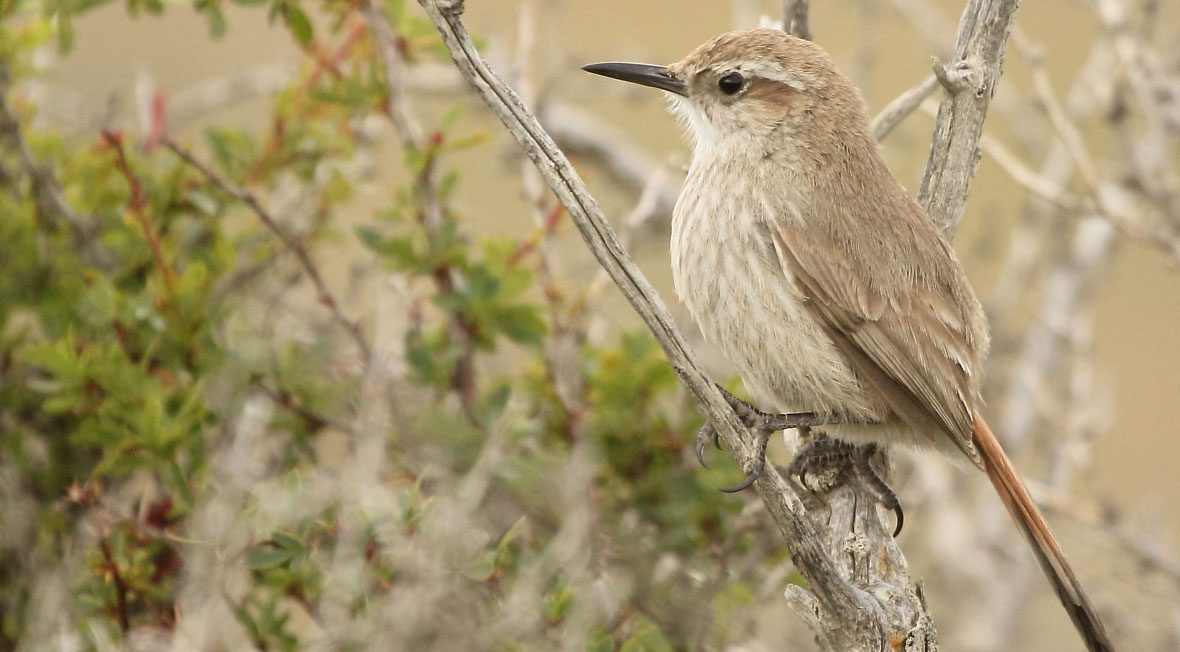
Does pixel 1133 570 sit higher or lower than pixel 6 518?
lower

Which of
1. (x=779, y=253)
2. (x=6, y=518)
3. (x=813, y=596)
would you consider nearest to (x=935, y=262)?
(x=779, y=253)

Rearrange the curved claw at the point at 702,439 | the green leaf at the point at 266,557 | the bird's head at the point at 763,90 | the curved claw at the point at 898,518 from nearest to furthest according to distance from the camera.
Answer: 1. the green leaf at the point at 266,557
2. the curved claw at the point at 898,518
3. the curved claw at the point at 702,439
4. the bird's head at the point at 763,90

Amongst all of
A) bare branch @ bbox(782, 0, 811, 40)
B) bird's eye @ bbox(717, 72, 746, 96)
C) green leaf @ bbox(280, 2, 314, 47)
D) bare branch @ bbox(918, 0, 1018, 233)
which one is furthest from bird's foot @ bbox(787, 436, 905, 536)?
green leaf @ bbox(280, 2, 314, 47)

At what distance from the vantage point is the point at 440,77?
5.65 m

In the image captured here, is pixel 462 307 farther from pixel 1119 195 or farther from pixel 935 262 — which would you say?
pixel 1119 195

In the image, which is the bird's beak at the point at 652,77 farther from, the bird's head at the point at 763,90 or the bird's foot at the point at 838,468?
the bird's foot at the point at 838,468

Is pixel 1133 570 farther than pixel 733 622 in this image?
Yes

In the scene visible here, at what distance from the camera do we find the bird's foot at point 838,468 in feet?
10.4

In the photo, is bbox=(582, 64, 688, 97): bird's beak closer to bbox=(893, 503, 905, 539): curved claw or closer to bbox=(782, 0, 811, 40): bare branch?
bbox=(782, 0, 811, 40): bare branch

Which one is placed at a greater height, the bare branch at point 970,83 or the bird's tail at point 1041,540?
the bare branch at point 970,83

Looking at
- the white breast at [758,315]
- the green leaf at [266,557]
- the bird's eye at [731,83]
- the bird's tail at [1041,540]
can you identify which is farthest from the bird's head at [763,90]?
the green leaf at [266,557]

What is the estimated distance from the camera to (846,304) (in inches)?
133

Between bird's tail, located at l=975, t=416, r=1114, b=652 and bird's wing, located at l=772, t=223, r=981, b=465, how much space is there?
12cm

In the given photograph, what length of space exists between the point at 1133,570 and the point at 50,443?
3471mm
